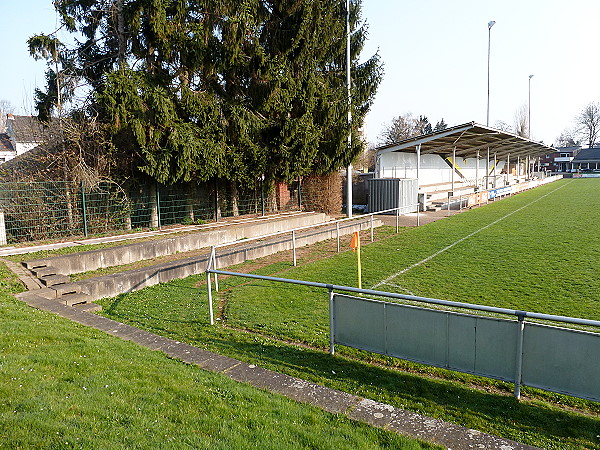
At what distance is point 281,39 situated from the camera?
17516mm

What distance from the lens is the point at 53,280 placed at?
28.4ft

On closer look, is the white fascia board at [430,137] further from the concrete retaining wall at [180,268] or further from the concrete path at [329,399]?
the concrete path at [329,399]

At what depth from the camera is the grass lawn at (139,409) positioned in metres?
3.11

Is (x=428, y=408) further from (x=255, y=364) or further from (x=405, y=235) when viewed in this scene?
(x=405, y=235)

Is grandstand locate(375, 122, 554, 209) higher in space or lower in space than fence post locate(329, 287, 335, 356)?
higher

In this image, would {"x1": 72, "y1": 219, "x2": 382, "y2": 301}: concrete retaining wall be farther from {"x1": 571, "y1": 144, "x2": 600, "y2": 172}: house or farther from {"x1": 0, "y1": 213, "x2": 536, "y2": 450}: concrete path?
{"x1": 571, "y1": 144, "x2": 600, "y2": 172}: house

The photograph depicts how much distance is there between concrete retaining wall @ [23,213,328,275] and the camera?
32.3 ft

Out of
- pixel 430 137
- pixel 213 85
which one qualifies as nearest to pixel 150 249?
pixel 213 85

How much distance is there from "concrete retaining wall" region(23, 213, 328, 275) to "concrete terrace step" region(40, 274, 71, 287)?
0.87m

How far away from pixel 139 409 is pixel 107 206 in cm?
1122

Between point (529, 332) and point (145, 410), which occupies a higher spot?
point (529, 332)

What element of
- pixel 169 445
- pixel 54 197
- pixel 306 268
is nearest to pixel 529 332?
pixel 169 445

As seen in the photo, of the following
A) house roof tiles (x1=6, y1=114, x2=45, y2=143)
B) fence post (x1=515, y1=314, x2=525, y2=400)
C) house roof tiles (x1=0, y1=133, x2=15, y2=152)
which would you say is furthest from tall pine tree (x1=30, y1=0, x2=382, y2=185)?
house roof tiles (x1=0, y1=133, x2=15, y2=152)

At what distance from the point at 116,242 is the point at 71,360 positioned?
8.00 meters
